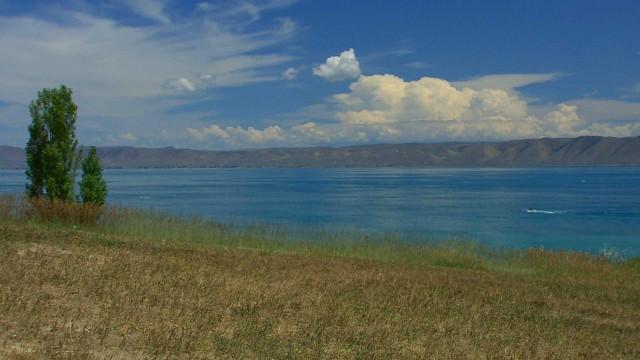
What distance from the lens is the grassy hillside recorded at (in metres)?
8.12

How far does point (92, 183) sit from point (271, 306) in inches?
561

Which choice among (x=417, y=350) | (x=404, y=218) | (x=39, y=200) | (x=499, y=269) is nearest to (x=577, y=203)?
(x=404, y=218)

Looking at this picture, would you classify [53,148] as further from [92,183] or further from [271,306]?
[271,306]

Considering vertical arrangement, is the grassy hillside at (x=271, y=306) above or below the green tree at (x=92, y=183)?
below

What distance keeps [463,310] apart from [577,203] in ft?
245

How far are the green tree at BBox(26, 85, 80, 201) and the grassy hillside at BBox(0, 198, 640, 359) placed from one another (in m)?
2.46

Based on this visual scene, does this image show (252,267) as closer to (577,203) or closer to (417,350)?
(417,350)

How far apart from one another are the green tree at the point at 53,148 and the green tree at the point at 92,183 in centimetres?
46

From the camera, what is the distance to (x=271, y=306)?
10.8m

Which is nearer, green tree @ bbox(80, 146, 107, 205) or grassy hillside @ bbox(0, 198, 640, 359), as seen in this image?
grassy hillside @ bbox(0, 198, 640, 359)

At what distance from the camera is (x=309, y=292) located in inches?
488

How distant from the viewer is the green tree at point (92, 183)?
22.7 metres

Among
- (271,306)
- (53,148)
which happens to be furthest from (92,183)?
(271,306)

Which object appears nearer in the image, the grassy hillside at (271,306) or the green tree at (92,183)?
the grassy hillside at (271,306)
